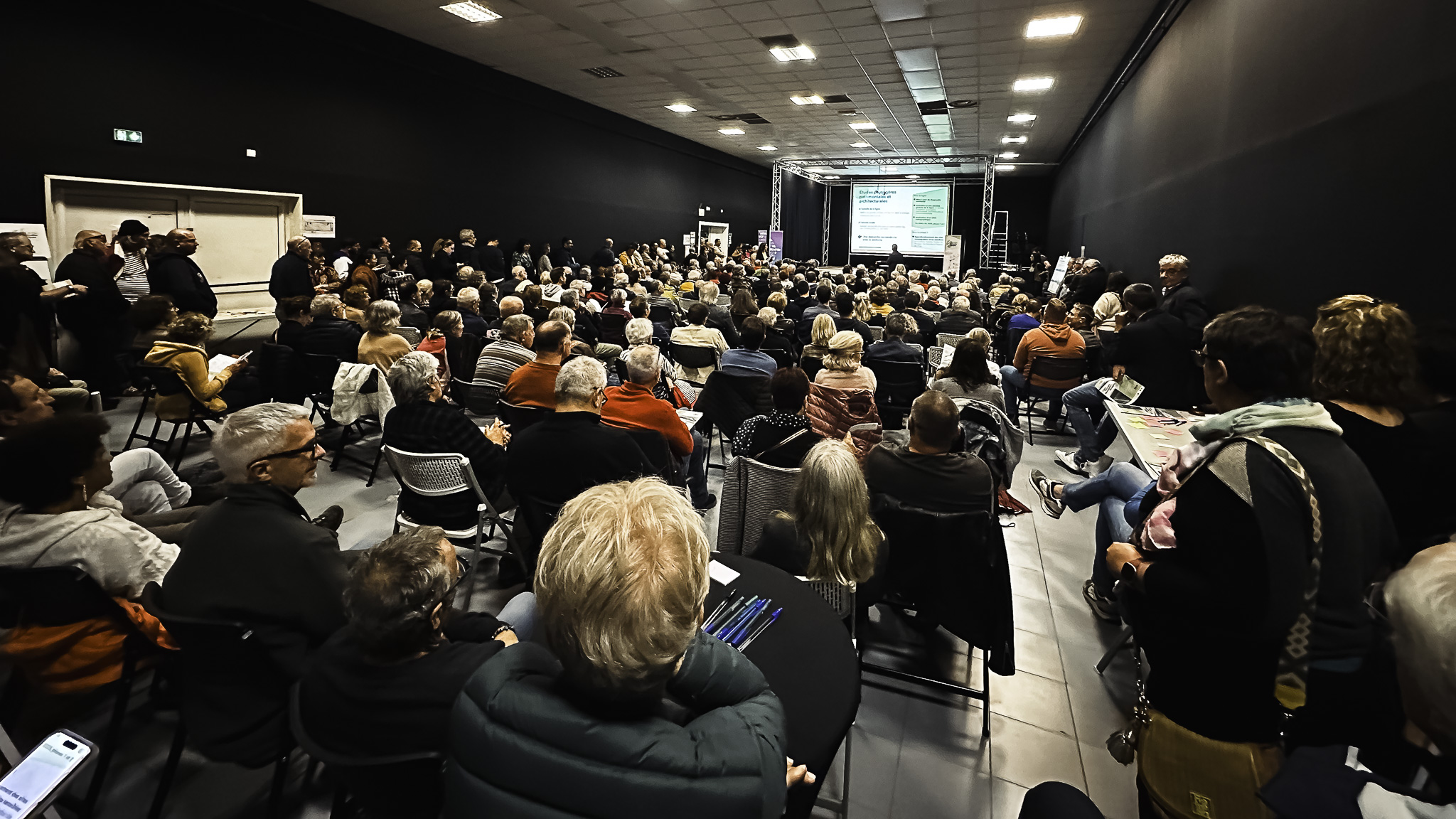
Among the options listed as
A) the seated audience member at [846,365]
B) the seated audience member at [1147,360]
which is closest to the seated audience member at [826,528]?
the seated audience member at [846,365]

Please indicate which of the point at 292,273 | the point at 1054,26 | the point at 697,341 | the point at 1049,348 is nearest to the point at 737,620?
the point at 697,341

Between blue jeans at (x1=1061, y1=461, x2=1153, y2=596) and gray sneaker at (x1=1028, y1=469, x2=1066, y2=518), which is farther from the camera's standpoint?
gray sneaker at (x1=1028, y1=469, x2=1066, y2=518)

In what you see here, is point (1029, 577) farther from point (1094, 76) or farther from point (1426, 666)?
point (1094, 76)

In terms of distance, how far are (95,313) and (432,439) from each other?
4771 mm

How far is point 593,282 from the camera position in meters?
10.3

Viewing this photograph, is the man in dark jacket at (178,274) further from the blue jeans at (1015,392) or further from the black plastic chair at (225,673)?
the blue jeans at (1015,392)

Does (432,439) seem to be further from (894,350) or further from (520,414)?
(894,350)

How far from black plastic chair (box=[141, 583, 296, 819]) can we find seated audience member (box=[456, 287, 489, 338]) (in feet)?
13.3

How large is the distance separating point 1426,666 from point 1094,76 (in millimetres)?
10718

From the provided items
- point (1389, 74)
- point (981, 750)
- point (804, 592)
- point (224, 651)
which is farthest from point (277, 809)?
point (1389, 74)

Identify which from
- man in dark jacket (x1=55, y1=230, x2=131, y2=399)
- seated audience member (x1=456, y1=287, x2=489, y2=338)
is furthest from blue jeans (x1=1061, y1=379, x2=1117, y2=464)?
man in dark jacket (x1=55, y1=230, x2=131, y2=399)

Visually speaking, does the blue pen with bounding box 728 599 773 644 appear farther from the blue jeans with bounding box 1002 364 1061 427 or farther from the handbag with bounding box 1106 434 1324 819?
the blue jeans with bounding box 1002 364 1061 427

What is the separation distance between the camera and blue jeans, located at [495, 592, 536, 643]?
1.83m

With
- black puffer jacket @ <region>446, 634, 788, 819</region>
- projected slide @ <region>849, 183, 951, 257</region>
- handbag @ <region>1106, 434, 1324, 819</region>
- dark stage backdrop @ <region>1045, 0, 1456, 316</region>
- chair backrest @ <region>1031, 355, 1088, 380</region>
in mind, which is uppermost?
projected slide @ <region>849, 183, 951, 257</region>
